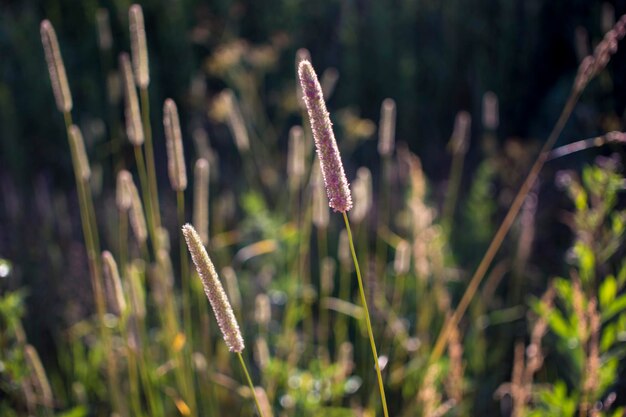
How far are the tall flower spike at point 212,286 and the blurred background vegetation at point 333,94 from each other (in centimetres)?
230

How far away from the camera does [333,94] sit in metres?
4.86

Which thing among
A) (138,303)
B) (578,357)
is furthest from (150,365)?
(578,357)

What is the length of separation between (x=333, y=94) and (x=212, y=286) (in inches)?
159

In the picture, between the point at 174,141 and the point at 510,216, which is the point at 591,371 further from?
the point at 174,141

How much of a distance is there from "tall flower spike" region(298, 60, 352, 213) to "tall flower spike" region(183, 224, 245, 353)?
0.19 metres

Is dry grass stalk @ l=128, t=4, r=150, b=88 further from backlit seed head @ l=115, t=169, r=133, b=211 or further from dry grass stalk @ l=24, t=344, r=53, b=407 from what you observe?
dry grass stalk @ l=24, t=344, r=53, b=407

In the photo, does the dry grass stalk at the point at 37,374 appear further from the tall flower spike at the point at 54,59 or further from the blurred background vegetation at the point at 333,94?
the blurred background vegetation at the point at 333,94

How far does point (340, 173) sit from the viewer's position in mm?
917

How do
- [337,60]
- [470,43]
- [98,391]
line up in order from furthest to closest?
[337,60] → [470,43] → [98,391]

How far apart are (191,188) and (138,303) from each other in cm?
256

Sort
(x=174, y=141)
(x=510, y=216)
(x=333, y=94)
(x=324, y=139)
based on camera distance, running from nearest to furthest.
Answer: (x=324, y=139)
(x=174, y=141)
(x=510, y=216)
(x=333, y=94)

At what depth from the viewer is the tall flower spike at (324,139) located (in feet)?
2.93

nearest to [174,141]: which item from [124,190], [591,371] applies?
[124,190]

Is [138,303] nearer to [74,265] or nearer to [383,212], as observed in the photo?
[74,265]
